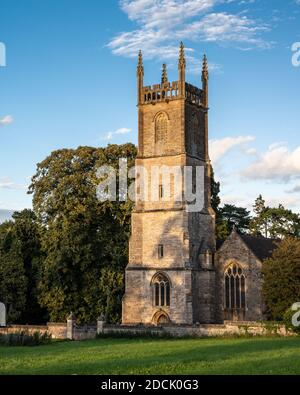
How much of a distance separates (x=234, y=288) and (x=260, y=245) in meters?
3.88

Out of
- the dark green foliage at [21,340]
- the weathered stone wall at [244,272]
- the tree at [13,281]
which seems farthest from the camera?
the tree at [13,281]

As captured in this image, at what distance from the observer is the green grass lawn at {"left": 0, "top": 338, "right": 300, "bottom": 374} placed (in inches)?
941

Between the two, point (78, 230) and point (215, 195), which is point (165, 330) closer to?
point (78, 230)

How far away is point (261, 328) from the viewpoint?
4244 centimetres

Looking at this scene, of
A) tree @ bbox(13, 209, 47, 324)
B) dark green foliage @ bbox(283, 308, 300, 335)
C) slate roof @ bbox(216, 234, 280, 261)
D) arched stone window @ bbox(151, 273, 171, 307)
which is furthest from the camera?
tree @ bbox(13, 209, 47, 324)

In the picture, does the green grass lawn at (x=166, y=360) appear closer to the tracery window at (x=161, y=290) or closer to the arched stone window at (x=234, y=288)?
the arched stone window at (x=234, y=288)

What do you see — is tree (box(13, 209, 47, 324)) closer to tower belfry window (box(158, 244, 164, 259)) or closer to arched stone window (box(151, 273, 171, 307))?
arched stone window (box(151, 273, 171, 307))

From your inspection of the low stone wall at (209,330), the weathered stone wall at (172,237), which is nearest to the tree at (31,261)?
the weathered stone wall at (172,237)

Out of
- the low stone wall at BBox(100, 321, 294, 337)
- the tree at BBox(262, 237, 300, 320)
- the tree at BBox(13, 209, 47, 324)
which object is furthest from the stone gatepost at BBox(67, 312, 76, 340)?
the tree at BBox(262, 237, 300, 320)

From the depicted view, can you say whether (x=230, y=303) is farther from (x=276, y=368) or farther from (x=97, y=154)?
(x=276, y=368)

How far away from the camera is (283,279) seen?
1763 inches

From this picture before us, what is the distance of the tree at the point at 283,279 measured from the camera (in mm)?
44562

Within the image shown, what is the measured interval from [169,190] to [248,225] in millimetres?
19169

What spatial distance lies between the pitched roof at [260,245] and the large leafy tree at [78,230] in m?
8.78
